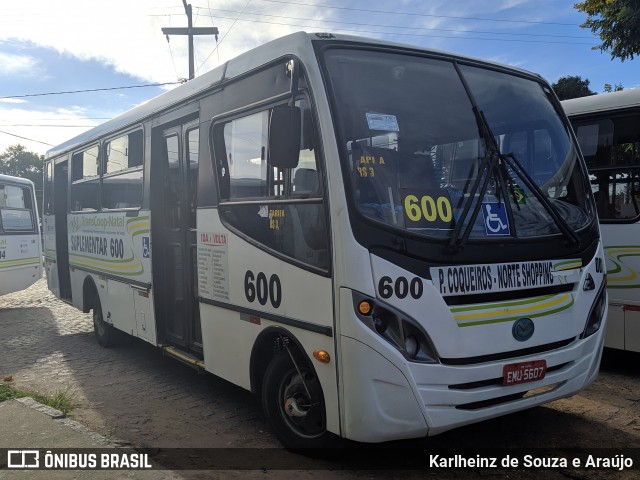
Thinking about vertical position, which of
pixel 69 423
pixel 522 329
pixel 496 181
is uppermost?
pixel 496 181

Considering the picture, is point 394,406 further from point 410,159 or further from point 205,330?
point 205,330

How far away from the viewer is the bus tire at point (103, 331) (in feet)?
28.0

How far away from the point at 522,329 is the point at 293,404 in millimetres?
1678

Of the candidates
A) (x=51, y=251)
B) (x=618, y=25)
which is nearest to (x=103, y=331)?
(x=51, y=251)

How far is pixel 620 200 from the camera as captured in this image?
6344 millimetres

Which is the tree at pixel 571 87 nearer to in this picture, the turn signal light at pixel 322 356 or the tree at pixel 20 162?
the turn signal light at pixel 322 356

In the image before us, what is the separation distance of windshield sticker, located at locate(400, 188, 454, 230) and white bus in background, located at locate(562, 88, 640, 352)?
3.33 meters

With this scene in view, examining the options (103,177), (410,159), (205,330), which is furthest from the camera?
(103,177)

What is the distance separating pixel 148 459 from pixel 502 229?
3.02 metres

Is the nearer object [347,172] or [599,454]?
[347,172]

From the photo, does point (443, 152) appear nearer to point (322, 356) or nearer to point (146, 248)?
point (322, 356)

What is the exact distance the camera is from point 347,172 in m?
3.73

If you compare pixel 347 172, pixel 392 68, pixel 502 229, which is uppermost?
pixel 392 68

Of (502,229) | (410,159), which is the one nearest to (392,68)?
(410,159)
